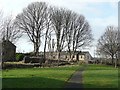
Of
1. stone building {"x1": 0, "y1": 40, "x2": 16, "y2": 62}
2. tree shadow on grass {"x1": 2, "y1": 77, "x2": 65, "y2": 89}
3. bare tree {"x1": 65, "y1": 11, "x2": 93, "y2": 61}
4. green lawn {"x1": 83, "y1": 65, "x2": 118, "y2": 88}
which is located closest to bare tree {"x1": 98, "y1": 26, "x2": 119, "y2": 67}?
bare tree {"x1": 65, "y1": 11, "x2": 93, "y2": 61}

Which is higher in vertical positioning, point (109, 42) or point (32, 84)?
point (109, 42)

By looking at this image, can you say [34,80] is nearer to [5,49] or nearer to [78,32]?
[5,49]

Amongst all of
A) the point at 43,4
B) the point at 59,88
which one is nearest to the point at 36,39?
the point at 43,4

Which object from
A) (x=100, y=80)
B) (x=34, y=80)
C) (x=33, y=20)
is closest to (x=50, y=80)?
(x=34, y=80)

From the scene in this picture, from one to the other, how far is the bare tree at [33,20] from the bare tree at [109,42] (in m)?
20.6

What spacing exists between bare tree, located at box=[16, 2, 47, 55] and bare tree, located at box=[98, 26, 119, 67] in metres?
20.6

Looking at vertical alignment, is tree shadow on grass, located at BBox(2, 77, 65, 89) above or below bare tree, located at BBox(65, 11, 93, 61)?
below

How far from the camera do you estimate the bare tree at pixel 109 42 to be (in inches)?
3530

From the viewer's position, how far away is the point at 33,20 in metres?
85.5

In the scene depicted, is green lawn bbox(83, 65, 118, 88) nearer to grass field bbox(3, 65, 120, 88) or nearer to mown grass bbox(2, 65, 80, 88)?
grass field bbox(3, 65, 120, 88)

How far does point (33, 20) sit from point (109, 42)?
77.1 feet

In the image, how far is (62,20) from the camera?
9344cm

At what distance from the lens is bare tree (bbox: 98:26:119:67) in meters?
89.7

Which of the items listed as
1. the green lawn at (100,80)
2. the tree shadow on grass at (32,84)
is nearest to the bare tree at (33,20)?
the green lawn at (100,80)
